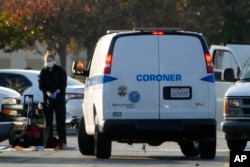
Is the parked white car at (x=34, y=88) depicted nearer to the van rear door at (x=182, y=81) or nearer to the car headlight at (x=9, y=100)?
the car headlight at (x=9, y=100)

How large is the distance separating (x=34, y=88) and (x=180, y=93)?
927 cm

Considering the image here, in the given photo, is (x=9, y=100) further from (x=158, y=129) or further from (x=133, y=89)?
(x=158, y=129)

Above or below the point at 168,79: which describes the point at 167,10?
above

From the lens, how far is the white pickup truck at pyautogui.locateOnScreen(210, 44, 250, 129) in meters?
28.1

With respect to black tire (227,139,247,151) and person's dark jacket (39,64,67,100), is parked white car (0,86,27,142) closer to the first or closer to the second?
person's dark jacket (39,64,67,100)

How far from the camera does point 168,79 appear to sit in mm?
16578

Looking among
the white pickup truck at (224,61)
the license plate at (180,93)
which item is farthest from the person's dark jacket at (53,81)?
the white pickup truck at (224,61)

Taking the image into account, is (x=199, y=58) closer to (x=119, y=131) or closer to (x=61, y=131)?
(x=119, y=131)

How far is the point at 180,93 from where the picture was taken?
54.6 feet

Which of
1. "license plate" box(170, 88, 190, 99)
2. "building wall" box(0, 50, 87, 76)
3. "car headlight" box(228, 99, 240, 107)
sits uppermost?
"building wall" box(0, 50, 87, 76)

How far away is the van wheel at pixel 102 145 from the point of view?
16.8 meters

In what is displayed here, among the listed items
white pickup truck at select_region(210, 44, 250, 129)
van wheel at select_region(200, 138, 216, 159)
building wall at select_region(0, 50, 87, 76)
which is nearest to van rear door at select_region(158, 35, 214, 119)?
van wheel at select_region(200, 138, 216, 159)

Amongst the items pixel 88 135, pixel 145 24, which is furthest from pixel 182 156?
pixel 145 24

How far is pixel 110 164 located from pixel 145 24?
30017 mm
